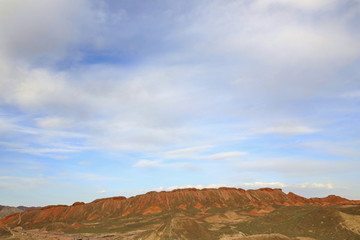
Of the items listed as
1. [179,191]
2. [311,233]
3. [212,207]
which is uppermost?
[179,191]

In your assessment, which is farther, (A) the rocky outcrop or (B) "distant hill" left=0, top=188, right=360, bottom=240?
(A) the rocky outcrop

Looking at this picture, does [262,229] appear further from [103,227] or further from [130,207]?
[130,207]

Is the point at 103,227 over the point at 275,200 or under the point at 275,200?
under

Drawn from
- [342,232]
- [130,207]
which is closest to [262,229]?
[342,232]

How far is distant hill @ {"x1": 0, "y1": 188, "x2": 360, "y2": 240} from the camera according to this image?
5738 cm

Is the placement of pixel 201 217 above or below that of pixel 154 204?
below

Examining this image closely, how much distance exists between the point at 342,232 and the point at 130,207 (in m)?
96.5

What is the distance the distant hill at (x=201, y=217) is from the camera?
57375 millimetres

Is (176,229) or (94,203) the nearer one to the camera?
(176,229)

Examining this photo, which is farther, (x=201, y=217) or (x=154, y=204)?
(x=154, y=204)

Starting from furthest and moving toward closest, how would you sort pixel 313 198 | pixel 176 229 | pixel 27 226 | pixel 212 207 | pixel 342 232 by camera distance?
pixel 313 198 < pixel 212 207 < pixel 27 226 < pixel 176 229 < pixel 342 232

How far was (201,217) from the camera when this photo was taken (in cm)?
10106

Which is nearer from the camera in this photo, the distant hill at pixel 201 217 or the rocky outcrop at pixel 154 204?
the distant hill at pixel 201 217

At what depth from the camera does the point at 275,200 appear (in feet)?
471
